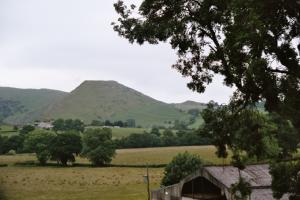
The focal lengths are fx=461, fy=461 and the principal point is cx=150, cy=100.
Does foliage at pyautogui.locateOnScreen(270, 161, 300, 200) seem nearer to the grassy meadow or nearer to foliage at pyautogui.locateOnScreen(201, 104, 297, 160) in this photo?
foliage at pyautogui.locateOnScreen(201, 104, 297, 160)

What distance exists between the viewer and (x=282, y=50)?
14.1 metres

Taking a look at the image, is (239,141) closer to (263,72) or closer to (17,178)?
(263,72)

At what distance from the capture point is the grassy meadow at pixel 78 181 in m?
68.6

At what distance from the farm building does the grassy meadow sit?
78.9 ft

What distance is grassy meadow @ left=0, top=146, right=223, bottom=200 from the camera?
68.6 metres

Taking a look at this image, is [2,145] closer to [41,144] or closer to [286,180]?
[41,144]

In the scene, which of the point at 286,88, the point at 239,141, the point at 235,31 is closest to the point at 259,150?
the point at 239,141

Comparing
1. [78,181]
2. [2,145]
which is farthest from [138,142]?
[78,181]

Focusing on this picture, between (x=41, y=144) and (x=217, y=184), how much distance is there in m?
87.1

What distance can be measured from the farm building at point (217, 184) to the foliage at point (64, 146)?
73.9 metres

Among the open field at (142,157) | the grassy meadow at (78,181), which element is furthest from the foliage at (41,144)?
the open field at (142,157)

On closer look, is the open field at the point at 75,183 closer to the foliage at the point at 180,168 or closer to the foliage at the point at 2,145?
the foliage at the point at 180,168

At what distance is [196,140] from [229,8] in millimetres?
141726

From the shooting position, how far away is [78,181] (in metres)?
85.1
